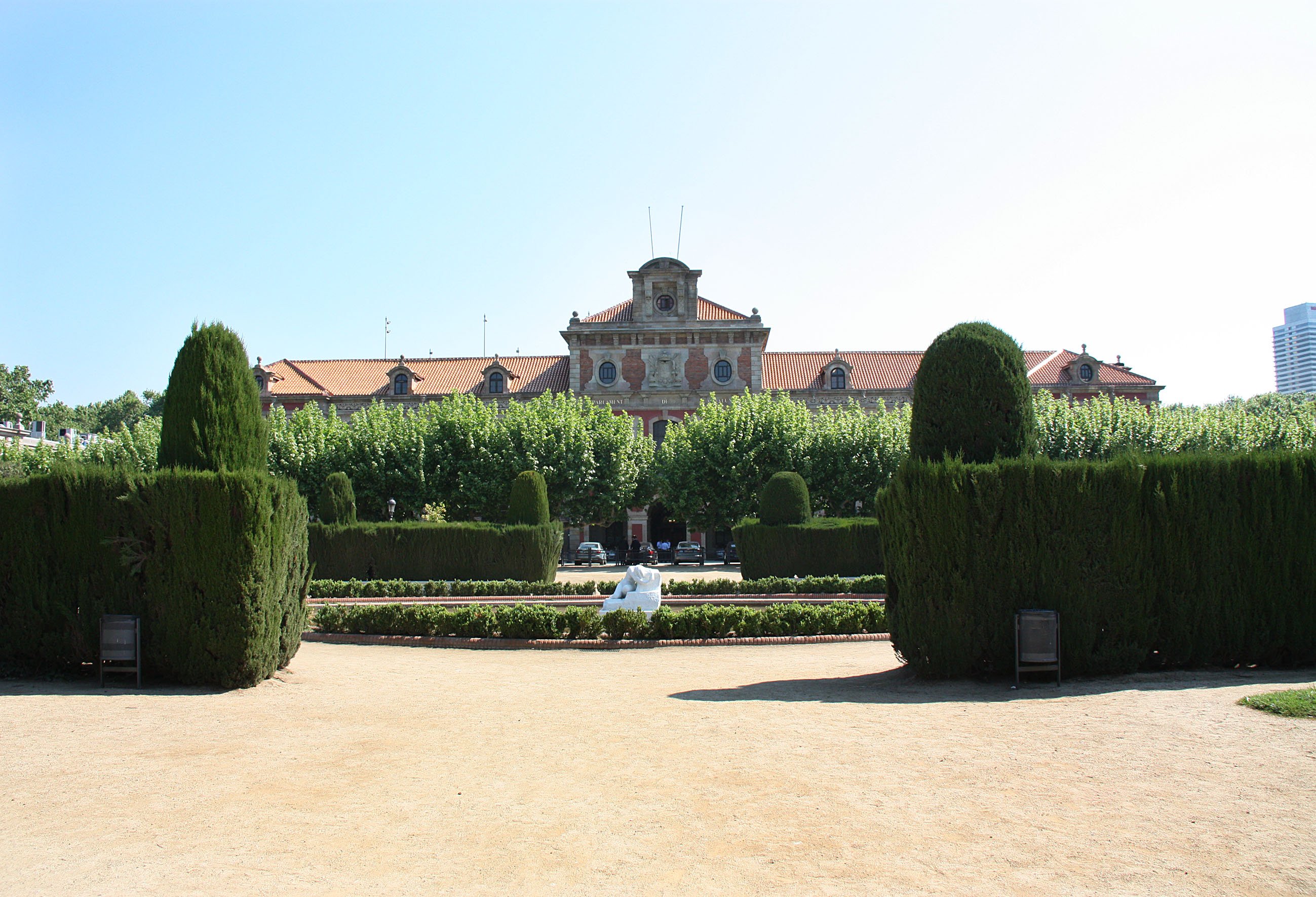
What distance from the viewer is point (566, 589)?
21156mm

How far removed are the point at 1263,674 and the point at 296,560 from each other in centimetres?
1049

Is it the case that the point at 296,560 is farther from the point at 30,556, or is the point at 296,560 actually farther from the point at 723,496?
the point at 723,496

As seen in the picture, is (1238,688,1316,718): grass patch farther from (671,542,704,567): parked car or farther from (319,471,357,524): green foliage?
(671,542,704,567): parked car

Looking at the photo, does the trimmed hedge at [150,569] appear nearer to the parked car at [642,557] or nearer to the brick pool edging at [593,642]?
the brick pool edging at [593,642]

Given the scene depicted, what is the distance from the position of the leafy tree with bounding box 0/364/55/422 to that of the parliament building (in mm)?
20873

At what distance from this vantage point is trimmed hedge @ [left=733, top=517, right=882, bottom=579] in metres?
24.9

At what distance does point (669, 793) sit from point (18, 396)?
249ft

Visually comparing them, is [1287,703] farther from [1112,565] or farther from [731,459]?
[731,459]

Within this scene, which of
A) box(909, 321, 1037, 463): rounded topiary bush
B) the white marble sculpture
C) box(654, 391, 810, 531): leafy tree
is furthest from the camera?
box(654, 391, 810, 531): leafy tree

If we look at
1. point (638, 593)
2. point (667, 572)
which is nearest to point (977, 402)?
point (638, 593)

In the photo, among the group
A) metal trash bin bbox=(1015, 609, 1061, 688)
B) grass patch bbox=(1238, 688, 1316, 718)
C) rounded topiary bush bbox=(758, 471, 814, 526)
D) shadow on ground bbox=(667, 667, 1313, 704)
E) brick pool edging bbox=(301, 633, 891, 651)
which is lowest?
Answer: brick pool edging bbox=(301, 633, 891, 651)

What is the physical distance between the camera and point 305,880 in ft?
14.3

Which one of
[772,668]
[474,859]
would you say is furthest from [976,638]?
[474,859]

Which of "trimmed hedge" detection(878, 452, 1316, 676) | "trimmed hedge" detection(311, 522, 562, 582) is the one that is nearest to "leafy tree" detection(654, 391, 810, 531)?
"trimmed hedge" detection(311, 522, 562, 582)
